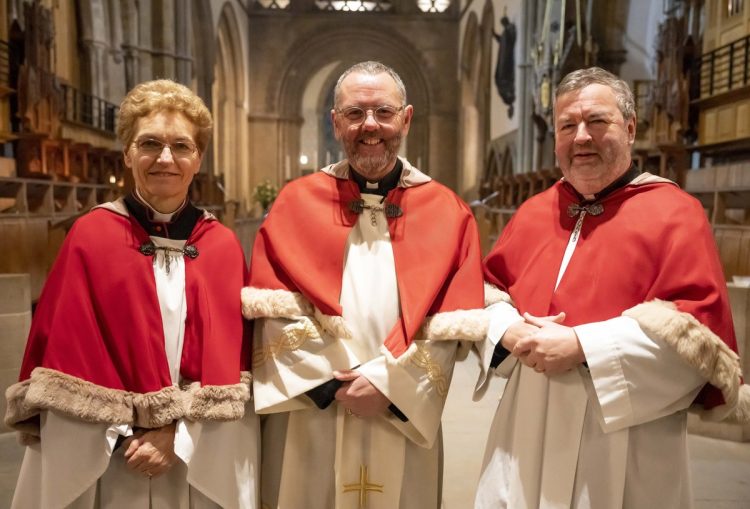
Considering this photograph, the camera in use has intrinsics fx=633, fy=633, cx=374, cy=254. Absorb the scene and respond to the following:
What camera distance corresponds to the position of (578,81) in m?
1.90

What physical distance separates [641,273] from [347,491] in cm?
116

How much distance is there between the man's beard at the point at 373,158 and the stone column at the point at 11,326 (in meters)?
2.87

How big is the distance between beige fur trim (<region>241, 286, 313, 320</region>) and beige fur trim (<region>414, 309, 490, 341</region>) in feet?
1.43

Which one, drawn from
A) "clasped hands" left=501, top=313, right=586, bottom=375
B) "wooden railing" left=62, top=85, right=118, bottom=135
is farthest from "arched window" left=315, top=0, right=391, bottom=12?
"clasped hands" left=501, top=313, right=586, bottom=375

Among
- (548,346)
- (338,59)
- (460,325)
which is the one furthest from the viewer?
(338,59)

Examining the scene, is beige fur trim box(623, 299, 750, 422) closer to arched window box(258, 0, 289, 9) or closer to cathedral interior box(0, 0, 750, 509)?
cathedral interior box(0, 0, 750, 509)

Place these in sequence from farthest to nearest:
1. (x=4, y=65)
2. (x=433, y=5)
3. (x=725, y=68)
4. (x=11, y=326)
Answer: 1. (x=433, y=5)
2. (x=725, y=68)
3. (x=4, y=65)
4. (x=11, y=326)

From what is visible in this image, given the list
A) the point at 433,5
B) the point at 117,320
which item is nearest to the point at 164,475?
the point at 117,320

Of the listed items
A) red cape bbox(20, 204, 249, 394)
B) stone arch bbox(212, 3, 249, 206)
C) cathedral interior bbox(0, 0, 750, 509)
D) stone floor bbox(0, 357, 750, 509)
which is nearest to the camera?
red cape bbox(20, 204, 249, 394)

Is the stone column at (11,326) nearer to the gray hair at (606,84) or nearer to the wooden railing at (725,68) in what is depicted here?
the gray hair at (606,84)

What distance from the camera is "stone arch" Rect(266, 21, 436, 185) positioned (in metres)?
21.8

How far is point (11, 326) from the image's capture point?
3.96 metres

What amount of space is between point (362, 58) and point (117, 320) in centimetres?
2156

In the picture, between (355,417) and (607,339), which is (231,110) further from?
(607,339)
